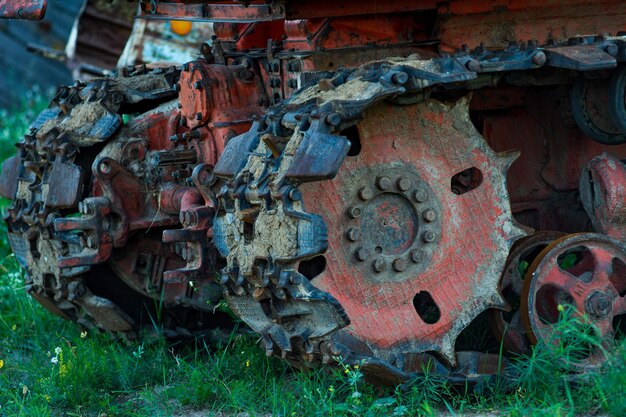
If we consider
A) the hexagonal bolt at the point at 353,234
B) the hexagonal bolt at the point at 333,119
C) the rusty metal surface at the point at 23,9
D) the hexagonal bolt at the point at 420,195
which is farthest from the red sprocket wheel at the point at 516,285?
the rusty metal surface at the point at 23,9

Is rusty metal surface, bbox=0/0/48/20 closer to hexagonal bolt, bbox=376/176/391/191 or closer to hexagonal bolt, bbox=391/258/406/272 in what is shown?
hexagonal bolt, bbox=376/176/391/191

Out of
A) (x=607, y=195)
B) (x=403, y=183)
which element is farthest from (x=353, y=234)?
(x=607, y=195)

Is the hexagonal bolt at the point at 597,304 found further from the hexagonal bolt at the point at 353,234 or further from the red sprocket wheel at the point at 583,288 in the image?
the hexagonal bolt at the point at 353,234

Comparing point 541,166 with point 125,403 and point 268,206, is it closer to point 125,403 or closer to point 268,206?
point 268,206

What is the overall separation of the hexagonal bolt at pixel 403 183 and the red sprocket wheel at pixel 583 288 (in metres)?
0.65

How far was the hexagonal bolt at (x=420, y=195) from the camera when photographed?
516 cm

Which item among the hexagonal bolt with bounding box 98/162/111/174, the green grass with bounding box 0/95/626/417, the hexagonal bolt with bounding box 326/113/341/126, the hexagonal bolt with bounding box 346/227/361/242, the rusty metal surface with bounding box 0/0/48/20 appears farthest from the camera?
the hexagonal bolt with bounding box 98/162/111/174

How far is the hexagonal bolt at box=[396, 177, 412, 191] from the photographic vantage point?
512 cm

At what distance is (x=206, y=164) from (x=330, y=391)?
1.33m

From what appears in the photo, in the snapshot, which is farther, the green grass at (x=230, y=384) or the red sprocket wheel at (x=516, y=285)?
the red sprocket wheel at (x=516, y=285)

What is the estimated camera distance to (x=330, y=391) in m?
5.08

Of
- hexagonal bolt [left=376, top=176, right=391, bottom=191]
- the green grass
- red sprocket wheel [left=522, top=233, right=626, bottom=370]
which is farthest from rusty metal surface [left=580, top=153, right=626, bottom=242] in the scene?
hexagonal bolt [left=376, top=176, right=391, bottom=191]

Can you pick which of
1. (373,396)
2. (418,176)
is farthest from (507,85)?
(373,396)

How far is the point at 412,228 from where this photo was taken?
520 cm
